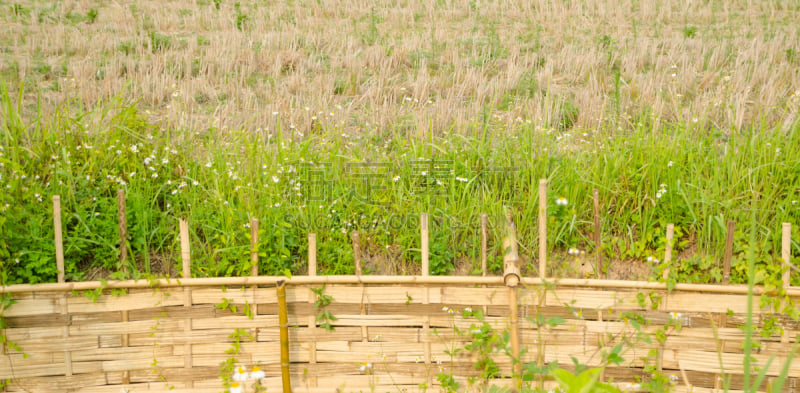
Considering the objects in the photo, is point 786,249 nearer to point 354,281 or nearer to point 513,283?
point 513,283

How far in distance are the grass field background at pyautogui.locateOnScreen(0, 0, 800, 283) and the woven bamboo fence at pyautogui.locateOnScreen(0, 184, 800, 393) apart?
0.51 feet

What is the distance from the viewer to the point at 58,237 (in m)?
3.16

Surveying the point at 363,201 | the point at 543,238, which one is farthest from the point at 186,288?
the point at 543,238

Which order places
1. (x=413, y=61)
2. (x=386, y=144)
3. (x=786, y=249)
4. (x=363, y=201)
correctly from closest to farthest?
(x=786, y=249) < (x=363, y=201) < (x=386, y=144) < (x=413, y=61)

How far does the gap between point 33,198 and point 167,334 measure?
0.95 metres

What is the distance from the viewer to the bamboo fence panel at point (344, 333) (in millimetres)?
3203

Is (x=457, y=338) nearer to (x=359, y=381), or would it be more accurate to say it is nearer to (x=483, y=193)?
(x=359, y=381)

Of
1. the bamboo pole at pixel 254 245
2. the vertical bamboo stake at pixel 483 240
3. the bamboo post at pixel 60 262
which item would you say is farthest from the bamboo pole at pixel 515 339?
the bamboo post at pixel 60 262

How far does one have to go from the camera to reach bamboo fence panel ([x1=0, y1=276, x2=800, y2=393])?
10.5 ft

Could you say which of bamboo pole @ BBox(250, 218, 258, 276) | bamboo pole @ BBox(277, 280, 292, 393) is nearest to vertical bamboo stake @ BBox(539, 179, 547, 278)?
bamboo pole @ BBox(277, 280, 292, 393)

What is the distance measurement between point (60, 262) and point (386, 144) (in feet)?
5.80

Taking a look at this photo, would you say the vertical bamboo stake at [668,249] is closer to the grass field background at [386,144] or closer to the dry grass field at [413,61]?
the grass field background at [386,144]

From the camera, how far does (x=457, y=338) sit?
129 inches

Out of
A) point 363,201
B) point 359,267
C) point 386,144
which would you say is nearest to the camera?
point 359,267
